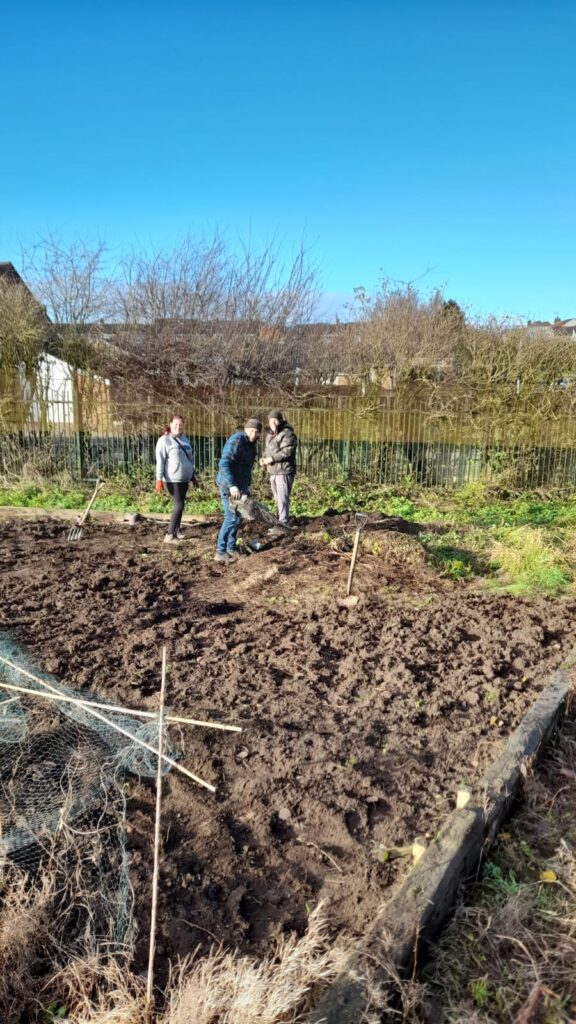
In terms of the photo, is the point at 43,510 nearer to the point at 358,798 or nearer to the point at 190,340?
the point at 190,340

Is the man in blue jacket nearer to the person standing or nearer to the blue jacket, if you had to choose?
the blue jacket

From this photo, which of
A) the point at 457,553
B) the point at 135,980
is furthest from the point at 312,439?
the point at 135,980

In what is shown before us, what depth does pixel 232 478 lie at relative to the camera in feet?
24.2

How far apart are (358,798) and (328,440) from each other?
10.1 meters

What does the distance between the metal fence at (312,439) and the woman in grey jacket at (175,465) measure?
14.4 feet

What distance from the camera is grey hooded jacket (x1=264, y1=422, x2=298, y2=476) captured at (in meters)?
9.13

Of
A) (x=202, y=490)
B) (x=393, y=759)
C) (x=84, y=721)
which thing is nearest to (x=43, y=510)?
(x=202, y=490)

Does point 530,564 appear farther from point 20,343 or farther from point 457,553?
point 20,343

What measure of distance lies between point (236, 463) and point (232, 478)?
0.22 metres

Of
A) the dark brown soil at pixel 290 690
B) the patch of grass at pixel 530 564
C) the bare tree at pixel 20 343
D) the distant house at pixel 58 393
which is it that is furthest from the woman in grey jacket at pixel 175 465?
the bare tree at pixel 20 343

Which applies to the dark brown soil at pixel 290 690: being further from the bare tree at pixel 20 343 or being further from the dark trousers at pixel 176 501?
the bare tree at pixel 20 343

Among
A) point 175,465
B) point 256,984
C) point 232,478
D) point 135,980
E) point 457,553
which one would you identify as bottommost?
point 135,980

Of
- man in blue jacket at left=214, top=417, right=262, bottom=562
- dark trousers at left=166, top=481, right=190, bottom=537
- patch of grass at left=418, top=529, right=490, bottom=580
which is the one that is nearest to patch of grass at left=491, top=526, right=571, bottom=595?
patch of grass at left=418, top=529, right=490, bottom=580

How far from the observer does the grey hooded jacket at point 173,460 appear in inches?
314
